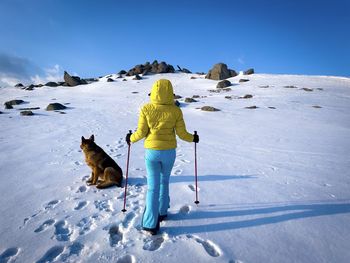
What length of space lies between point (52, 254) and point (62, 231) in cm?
59

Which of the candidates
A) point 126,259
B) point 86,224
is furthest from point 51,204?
point 126,259

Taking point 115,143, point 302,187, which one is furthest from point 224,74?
point 302,187

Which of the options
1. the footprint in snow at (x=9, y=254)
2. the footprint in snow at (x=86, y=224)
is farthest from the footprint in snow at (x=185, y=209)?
the footprint in snow at (x=9, y=254)

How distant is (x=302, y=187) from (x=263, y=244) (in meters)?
3.09

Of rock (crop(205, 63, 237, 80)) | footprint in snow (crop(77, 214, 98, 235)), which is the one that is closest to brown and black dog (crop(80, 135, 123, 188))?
footprint in snow (crop(77, 214, 98, 235))

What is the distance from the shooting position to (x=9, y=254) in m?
3.70

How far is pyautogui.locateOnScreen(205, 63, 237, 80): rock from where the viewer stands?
4506 centimetres

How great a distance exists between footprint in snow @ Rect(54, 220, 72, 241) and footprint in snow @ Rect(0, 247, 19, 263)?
1.91 ft

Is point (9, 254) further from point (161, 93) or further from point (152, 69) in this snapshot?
point (152, 69)

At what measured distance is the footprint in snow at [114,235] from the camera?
3.98 m

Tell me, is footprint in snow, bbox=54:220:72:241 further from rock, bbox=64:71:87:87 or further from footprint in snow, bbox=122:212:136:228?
rock, bbox=64:71:87:87

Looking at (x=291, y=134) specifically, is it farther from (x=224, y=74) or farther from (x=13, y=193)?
(x=224, y=74)

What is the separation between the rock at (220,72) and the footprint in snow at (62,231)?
141 feet

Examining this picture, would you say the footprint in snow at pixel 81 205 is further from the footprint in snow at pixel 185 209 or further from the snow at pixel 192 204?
the footprint in snow at pixel 185 209
